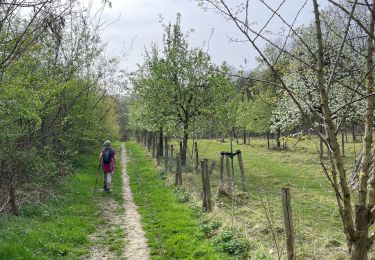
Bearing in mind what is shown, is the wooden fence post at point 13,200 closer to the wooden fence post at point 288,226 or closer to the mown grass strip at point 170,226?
the mown grass strip at point 170,226

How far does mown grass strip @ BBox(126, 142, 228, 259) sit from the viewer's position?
323 inches

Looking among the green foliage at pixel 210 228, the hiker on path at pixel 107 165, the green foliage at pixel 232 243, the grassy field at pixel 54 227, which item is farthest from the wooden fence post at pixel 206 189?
the hiker on path at pixel 107 165

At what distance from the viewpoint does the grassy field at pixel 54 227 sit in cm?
778

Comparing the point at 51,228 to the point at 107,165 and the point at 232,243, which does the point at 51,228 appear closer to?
the point at 232,243

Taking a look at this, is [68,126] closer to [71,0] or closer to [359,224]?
[71,0]

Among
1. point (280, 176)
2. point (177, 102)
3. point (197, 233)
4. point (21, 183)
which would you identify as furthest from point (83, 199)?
point (280, 176)

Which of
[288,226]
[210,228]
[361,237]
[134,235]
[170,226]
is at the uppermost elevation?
[361,237]

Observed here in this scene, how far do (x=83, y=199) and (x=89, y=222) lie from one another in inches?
122

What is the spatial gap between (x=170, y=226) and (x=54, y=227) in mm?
2831

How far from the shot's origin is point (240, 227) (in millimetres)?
8805

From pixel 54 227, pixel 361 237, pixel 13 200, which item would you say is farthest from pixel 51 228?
pixel 361 237

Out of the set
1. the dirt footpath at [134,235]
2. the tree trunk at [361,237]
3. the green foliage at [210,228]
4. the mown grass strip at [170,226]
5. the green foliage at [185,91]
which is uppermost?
the green foliage at [185,91]

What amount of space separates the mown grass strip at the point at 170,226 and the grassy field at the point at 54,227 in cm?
107

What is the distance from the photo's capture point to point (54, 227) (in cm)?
959
